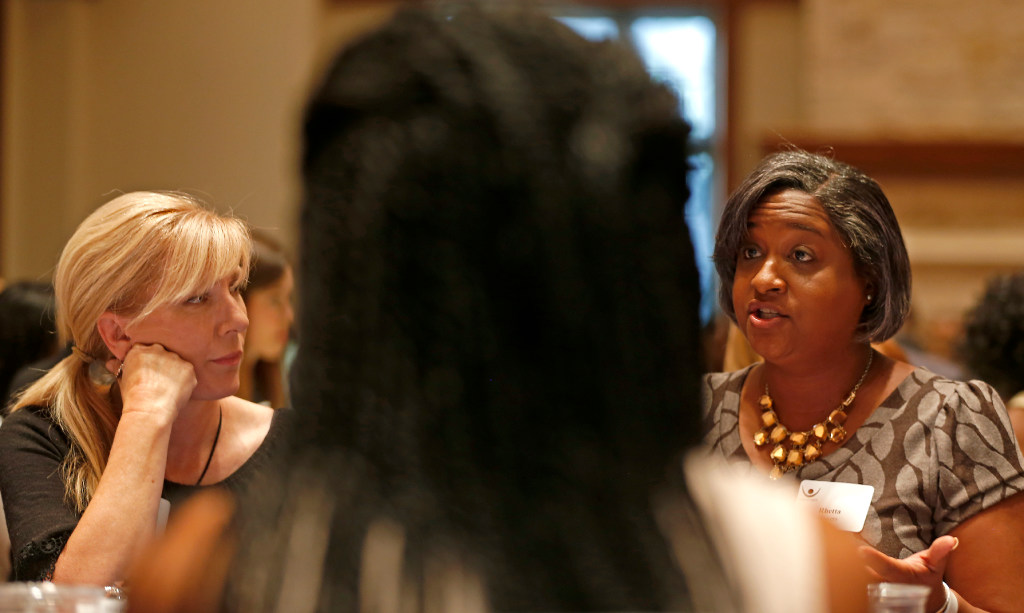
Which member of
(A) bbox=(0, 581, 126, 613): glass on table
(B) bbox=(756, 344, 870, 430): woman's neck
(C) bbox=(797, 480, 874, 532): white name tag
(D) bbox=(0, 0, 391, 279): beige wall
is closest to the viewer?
(A) bbox=(0, 581, 126, 613): glass on table

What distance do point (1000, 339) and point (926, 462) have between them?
145 cm

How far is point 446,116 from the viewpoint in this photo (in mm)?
885

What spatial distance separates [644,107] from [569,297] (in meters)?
0.19

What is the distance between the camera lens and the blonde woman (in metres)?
2.01

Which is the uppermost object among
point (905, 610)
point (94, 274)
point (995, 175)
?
point (94, 274)

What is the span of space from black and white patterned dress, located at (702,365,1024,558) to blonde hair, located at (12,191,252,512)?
4.39ft

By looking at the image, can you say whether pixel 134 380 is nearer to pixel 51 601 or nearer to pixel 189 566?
pixel 51 601

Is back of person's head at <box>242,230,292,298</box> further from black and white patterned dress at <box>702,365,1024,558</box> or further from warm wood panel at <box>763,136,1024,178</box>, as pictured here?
warm wood panel at <box>763,136,1024,178</box>

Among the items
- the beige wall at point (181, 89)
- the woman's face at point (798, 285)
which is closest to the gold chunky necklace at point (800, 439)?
the woman's face at point (798, 285)

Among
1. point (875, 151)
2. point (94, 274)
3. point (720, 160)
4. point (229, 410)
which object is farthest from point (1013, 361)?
point (720, 160)

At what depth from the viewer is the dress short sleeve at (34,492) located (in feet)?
6.42

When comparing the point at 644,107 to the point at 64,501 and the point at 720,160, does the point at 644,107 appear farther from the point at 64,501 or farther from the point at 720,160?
the point at 720,160

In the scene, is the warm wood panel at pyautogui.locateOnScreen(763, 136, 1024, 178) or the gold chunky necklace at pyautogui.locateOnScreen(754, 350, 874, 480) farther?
the warm wood panel at pyautogui.locateOnScreen(763, 136, 1024, 178)

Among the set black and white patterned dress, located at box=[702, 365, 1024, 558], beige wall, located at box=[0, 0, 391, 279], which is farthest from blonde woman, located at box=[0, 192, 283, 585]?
beige wall, located at box=[0, 0, 391, 279]
